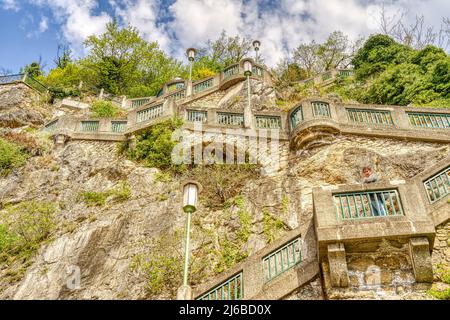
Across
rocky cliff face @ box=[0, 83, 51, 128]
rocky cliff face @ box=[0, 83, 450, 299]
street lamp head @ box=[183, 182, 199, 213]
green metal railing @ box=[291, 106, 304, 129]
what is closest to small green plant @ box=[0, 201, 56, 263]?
rocky cliff face @ box=[0, 83, 450, 299]

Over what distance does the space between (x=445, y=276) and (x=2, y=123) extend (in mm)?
19655

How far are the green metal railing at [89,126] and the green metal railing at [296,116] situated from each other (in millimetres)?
8009

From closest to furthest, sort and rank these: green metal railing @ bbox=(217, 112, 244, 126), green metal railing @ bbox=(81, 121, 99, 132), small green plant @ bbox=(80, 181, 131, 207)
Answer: small green plant @ bbox=(80, 181, 131, 207) < green metal railing @ bbox=(217, 112, 244, 126) < green metal railing @ bbox=(81, 121, 99, 132)

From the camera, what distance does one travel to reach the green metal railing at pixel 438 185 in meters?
6.60

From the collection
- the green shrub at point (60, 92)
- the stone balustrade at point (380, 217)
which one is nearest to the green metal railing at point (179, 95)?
the green shrub at point (60, 92)

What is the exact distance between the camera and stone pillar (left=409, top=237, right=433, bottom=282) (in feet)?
18.7

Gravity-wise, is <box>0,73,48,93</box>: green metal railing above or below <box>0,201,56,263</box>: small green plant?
above

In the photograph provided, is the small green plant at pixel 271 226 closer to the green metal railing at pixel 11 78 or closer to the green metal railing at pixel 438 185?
the green metal railing at pixel 438 185

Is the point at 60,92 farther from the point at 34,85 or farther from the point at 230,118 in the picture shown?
the point at 230,118

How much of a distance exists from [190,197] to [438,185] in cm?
427

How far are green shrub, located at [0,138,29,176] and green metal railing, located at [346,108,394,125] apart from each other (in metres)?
12.3

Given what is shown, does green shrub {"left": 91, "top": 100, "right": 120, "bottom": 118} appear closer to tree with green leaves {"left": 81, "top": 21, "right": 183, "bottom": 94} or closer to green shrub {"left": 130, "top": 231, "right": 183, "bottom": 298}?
tree with green leaves {"left": 81, "top": 21, "right": 183, "bottom": 94}

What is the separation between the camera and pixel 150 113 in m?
14.7

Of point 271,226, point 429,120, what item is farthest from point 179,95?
point 429,120
